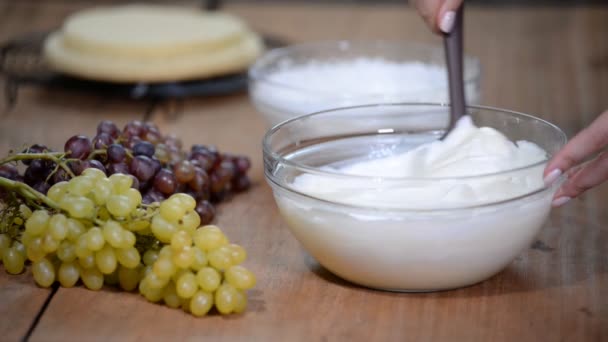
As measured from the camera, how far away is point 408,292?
110cm

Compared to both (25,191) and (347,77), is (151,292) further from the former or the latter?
(347,77)

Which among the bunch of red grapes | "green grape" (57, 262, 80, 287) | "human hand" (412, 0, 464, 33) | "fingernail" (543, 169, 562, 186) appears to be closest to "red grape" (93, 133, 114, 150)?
the bunch of red grapes

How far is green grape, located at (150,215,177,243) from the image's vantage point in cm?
104

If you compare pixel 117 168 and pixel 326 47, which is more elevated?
pixel 117 168

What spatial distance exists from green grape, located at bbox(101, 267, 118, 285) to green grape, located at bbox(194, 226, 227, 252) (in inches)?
5.5

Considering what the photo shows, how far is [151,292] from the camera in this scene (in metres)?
1.07

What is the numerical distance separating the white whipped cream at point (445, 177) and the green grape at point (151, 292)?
0.20 m

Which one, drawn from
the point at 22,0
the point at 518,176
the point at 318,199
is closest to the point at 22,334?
the point at 318,199

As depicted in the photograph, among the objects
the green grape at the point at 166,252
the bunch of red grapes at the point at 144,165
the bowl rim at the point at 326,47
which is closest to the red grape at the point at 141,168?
the bunch of red grapes at the point at 144,165

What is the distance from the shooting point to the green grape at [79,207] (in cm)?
104

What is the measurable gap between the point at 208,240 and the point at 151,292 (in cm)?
11

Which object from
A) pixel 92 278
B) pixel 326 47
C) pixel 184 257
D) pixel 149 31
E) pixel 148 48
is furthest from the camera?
pixel 149 31

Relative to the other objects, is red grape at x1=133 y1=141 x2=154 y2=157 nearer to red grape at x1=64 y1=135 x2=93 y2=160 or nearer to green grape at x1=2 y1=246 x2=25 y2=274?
red grape at x1=64 y1=135 x2=93 y2=160

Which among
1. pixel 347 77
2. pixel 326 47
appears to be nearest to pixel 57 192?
pixel 347 77
